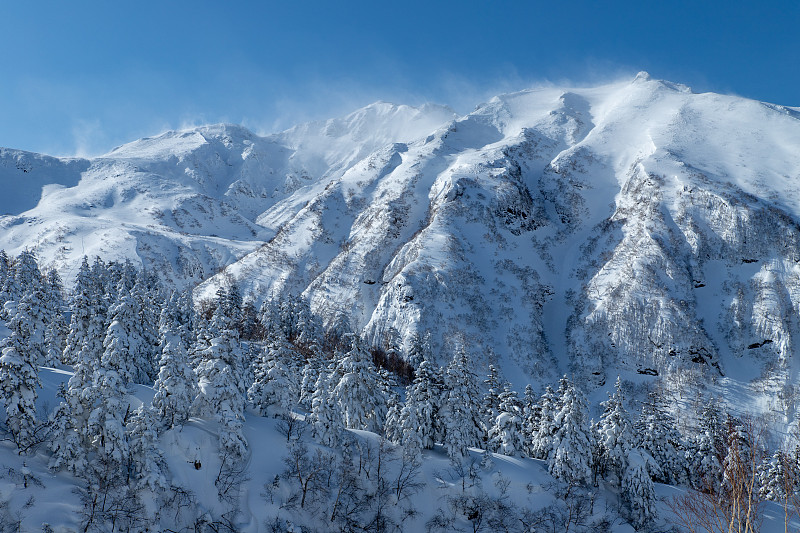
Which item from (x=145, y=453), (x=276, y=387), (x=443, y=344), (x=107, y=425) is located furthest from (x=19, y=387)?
(x=443, y=344)

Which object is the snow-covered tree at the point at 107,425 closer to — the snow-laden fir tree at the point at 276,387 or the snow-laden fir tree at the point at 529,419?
the snow-laden fir tree at the point at 276,387

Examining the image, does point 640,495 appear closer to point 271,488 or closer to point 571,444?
point 571,444

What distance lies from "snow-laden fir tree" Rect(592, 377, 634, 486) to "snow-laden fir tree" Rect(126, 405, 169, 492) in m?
37.7

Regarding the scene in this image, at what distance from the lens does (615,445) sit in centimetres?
4344

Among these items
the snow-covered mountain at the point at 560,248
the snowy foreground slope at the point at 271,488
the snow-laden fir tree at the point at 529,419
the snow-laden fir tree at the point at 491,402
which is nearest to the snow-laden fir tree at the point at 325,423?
the snowy foreground slope at the point at 271,488

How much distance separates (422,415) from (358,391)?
7.55 metres

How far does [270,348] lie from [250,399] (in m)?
7.10

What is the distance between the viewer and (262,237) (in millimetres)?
188375

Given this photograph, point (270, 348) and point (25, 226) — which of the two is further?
point (25, 226)

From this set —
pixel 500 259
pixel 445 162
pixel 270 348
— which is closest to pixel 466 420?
pixel 270 348

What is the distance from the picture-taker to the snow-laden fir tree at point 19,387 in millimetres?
30594

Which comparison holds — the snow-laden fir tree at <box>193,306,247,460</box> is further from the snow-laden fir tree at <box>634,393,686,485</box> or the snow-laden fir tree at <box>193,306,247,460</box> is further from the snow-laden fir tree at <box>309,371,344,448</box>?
the snow-laden fir tree at <box>634,393,686,485</box>

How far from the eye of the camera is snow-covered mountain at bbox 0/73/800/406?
9812 centimetres

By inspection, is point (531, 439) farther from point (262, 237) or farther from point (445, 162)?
point (262, 237)
